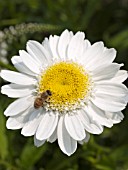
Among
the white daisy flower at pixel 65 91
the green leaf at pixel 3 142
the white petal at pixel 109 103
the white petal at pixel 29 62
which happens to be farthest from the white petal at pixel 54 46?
the green leaf at pixel 3 142

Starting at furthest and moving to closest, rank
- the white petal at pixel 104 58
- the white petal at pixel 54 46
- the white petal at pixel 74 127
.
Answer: the white petal at pixel 54 46, the white petal at pixel 104 58, the white petal at pixel 74 127

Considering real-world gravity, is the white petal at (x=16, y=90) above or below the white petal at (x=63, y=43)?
below

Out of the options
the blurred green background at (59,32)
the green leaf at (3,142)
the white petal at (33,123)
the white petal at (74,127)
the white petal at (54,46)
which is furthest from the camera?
the green leaf at (3,142)

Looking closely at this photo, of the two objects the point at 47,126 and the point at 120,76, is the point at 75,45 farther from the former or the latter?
the point at 47,126

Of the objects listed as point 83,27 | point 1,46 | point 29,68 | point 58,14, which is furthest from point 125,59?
point 29,68

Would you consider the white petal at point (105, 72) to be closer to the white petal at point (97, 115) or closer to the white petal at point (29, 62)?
the white petal at point (97, 115)

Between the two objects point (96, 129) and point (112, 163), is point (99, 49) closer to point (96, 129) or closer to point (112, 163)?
point (96, 129)

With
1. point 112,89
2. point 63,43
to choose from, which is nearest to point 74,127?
point 112,89
